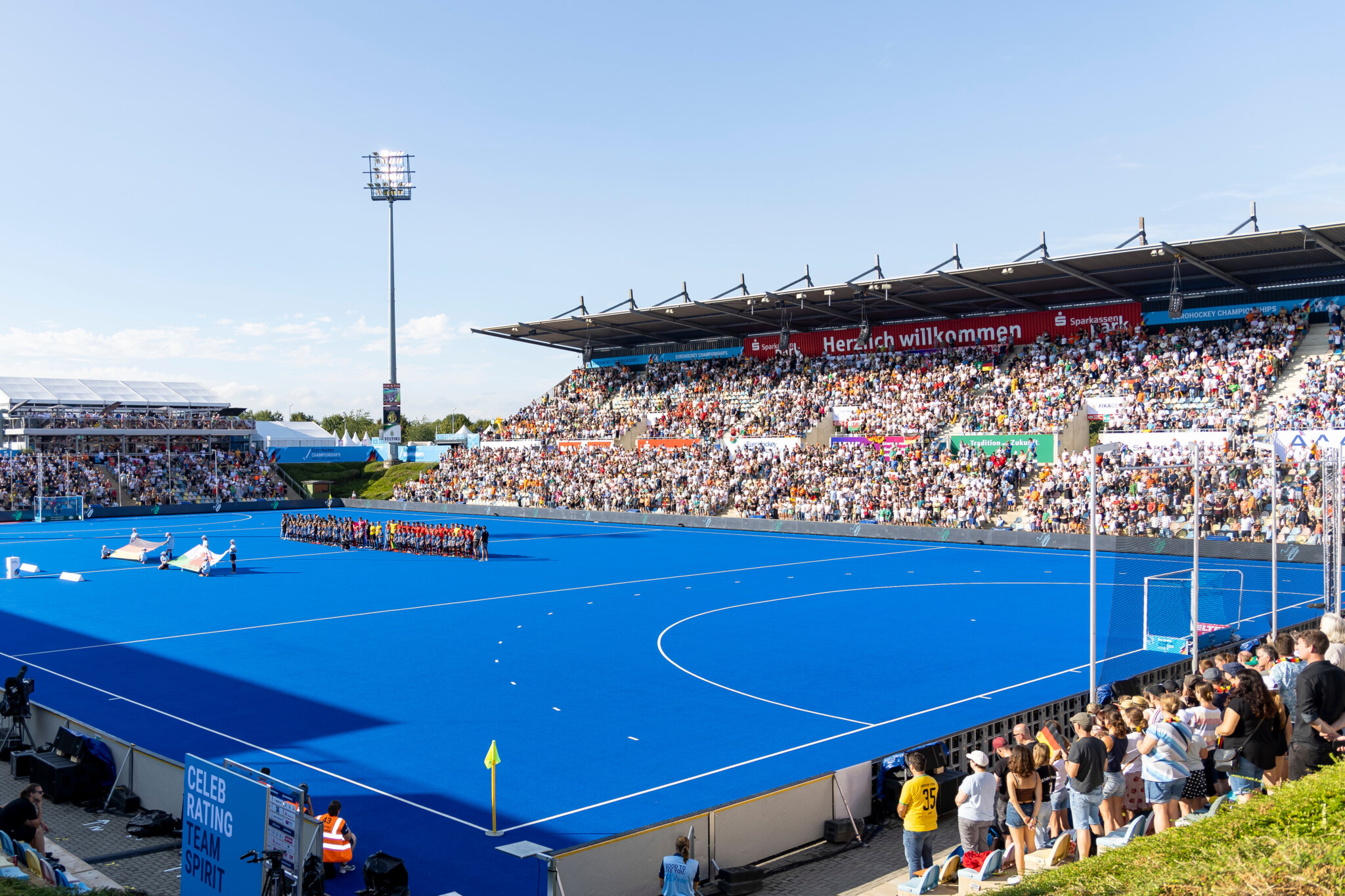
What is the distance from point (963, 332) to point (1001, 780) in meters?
46.4

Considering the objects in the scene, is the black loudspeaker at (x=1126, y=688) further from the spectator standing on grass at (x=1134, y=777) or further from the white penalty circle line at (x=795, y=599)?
the spectator standing on grass at (x=1134, y=777)

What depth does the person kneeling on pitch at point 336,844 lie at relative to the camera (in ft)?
31.2

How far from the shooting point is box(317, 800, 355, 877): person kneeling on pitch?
31.2ft

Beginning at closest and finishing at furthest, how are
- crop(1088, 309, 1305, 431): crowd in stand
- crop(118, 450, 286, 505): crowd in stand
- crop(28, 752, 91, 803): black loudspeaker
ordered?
crop(28, 752, 91, 803): black loudspeaker < crop(1088, 309, 1305, 431): crowd in stand < crop(118, 450, 286, 505): crowd in stand

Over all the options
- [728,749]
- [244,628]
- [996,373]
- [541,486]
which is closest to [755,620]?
[728,749]

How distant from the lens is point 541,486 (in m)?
60.5

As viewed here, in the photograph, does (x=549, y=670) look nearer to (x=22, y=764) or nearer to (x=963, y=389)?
(x=22, y=764)

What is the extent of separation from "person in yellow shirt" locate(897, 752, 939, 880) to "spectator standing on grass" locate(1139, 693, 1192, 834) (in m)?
1.70

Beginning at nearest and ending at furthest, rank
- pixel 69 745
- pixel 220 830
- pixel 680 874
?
pixel 220 830
pixel 680 874
pixel 69 745

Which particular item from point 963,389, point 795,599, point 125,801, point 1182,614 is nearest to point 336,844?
point 125,801

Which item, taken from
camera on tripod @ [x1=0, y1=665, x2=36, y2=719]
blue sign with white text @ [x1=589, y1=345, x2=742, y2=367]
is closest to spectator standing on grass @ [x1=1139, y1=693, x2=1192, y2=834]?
camera on tripod @ [x1=0, y1=665, x2=36, y2=719]

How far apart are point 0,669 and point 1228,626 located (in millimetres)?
21802

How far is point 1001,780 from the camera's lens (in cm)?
1007

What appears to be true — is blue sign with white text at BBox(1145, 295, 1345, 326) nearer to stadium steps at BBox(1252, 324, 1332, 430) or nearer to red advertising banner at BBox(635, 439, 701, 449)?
stadium steps at BBox(1252, 324, 1332, 430)
